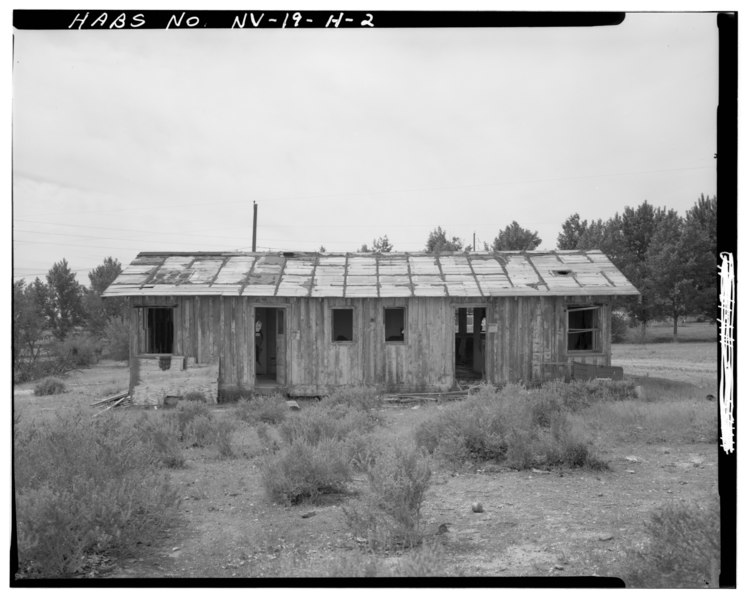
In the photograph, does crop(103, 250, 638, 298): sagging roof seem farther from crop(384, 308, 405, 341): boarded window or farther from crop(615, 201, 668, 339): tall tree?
crop(615, 201, 668, 339): tall tree

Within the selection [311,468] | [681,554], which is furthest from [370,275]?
[681,554]

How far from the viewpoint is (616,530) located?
5.32 m

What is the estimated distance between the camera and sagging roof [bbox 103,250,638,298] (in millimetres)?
14336

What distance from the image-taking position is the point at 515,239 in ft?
113

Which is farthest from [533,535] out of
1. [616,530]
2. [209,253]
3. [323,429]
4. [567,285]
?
[209,253]

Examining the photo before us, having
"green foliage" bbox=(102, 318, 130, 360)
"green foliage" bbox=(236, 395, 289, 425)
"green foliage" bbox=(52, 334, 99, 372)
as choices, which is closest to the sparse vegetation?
"green foliage" bbox=(236, 395, 289, 425)

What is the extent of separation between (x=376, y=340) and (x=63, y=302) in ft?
72.9

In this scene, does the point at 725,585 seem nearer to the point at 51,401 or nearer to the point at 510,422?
the point at 510,422

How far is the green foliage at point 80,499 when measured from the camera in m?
4.44

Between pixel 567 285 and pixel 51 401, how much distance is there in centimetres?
1383

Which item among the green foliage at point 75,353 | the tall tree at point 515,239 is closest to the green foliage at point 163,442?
the green foliage at point 75,353

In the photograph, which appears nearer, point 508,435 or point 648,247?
point 508,435

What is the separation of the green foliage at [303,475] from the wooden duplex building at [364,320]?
760 cm

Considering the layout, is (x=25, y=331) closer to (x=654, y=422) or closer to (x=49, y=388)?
(x=49, y=388)
